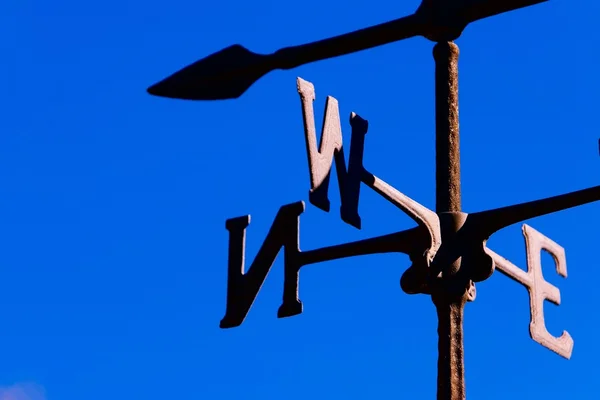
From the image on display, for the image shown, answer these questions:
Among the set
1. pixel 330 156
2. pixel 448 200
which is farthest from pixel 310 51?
pixel 448 200

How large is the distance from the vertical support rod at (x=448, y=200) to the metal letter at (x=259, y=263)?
653mm

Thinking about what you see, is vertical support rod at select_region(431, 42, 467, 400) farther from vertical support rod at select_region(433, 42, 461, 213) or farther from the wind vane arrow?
the wind vane arrow

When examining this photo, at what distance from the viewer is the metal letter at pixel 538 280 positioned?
3.77 metres

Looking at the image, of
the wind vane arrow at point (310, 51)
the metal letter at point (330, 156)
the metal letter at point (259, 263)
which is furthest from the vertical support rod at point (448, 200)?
the metal letter at point (259, 263)

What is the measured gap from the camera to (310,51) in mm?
3744

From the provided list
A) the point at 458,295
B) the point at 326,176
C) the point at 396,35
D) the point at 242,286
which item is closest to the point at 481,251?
the point at 458,295

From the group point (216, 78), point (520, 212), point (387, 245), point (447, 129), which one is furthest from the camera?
point (216, 78)

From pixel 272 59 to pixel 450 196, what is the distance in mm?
883

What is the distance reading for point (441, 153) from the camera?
344 centimetres

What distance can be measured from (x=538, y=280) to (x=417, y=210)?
915 mm

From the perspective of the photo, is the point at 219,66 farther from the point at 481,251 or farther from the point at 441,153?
the point at 481,251

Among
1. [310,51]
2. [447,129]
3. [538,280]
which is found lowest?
[538,280]

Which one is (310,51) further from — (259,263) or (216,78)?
(259,263)

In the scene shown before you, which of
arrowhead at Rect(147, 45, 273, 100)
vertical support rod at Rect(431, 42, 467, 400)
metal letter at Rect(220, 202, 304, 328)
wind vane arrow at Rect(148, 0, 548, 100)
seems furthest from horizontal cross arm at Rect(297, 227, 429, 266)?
arrowhead at Rect(147, 45, 273, 100)
